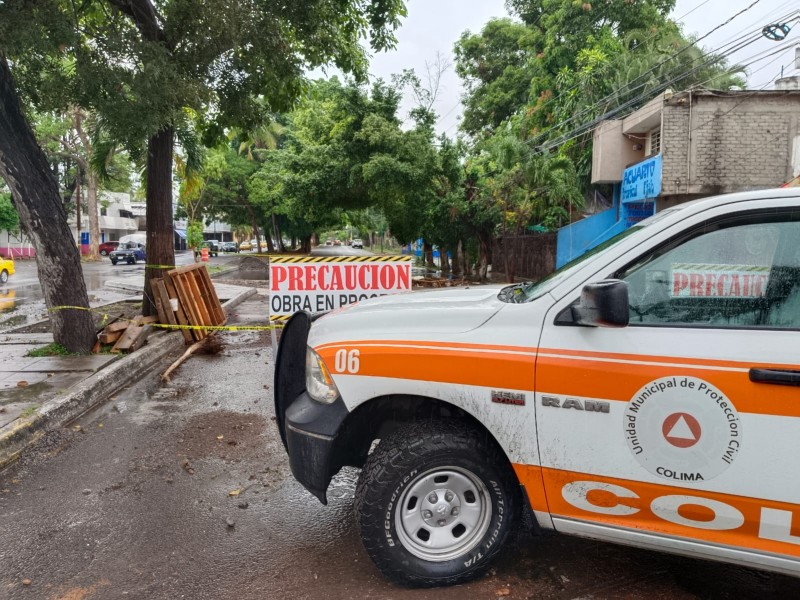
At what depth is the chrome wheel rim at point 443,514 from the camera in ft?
9.36

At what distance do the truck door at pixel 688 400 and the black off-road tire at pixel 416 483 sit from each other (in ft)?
0.88

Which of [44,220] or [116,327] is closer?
[44,220]

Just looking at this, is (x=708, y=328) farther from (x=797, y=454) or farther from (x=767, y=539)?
(x=767, y=539)

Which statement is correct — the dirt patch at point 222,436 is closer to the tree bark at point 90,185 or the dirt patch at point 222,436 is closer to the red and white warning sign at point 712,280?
the red and white warning sign at point 712,280

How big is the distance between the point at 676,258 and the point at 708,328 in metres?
0.34

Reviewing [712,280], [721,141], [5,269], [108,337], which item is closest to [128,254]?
[5,269]

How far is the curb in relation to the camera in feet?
16.0

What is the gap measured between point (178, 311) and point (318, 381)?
295 inches

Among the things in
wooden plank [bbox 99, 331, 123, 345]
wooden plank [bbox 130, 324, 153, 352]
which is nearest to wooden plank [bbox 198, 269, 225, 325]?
wooden plank [bbox 130, 324, 153, 352]

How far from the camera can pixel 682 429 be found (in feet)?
8.03

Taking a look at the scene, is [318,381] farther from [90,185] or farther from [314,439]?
[90,185]

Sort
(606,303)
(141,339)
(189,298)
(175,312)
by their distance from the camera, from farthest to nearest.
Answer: (189,298)
(175,312)
(141,339)
(606,303)

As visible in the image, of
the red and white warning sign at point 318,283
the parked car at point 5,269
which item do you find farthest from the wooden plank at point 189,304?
the parked car at point 5,269

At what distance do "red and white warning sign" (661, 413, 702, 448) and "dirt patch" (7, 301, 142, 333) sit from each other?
8766 mm
